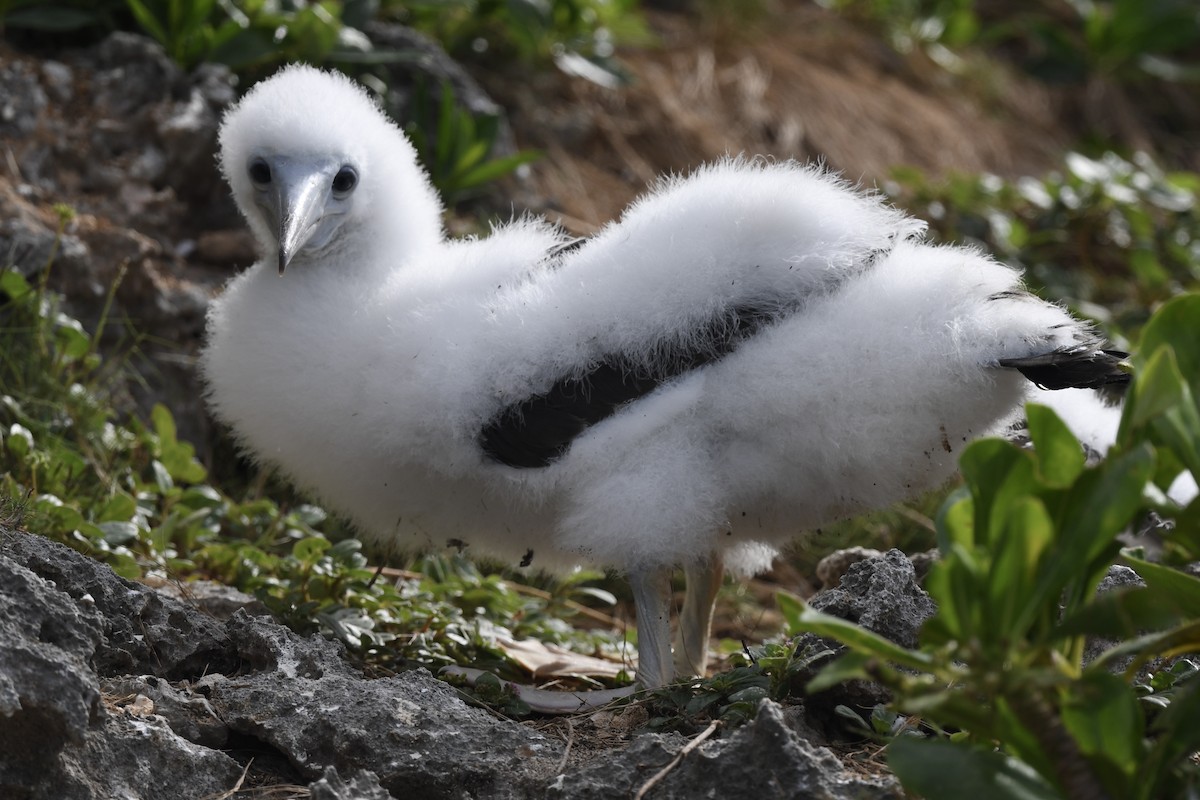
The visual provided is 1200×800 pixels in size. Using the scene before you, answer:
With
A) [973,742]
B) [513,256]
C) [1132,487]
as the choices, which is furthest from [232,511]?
[1132,487]

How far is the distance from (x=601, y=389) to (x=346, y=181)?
3.32ft

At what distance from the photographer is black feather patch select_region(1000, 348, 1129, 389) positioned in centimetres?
286

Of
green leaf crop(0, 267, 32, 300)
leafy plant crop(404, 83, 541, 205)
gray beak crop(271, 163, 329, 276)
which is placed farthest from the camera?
leafy plant crop(404, 83, 541, 205)

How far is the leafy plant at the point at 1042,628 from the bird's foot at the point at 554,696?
130 centimetres

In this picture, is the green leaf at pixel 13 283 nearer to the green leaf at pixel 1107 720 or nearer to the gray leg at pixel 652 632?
the gray leg at pixel 652 632

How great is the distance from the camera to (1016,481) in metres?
2.09

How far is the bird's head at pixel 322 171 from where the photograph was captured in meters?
3.51

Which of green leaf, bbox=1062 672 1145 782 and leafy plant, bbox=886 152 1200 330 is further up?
green leaf, bbox=1062 672 1145 782

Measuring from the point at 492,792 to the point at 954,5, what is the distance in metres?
7.24

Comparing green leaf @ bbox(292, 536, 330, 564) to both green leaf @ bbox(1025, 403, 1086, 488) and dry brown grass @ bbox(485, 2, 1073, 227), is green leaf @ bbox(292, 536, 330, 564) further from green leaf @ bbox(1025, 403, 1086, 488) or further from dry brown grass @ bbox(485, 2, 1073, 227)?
dry brown grass @ bbox(485, 2, 1073, 227)

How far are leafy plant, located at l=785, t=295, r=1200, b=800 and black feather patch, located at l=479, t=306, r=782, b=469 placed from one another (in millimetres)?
1037

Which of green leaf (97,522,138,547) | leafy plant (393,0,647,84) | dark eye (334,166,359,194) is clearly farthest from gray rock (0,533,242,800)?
leafy plant (393,0,647,84)

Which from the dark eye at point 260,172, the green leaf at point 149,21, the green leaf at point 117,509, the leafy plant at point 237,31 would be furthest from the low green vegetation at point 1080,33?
the green leaf at point 117,509

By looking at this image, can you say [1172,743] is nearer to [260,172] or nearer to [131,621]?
[131,621]
